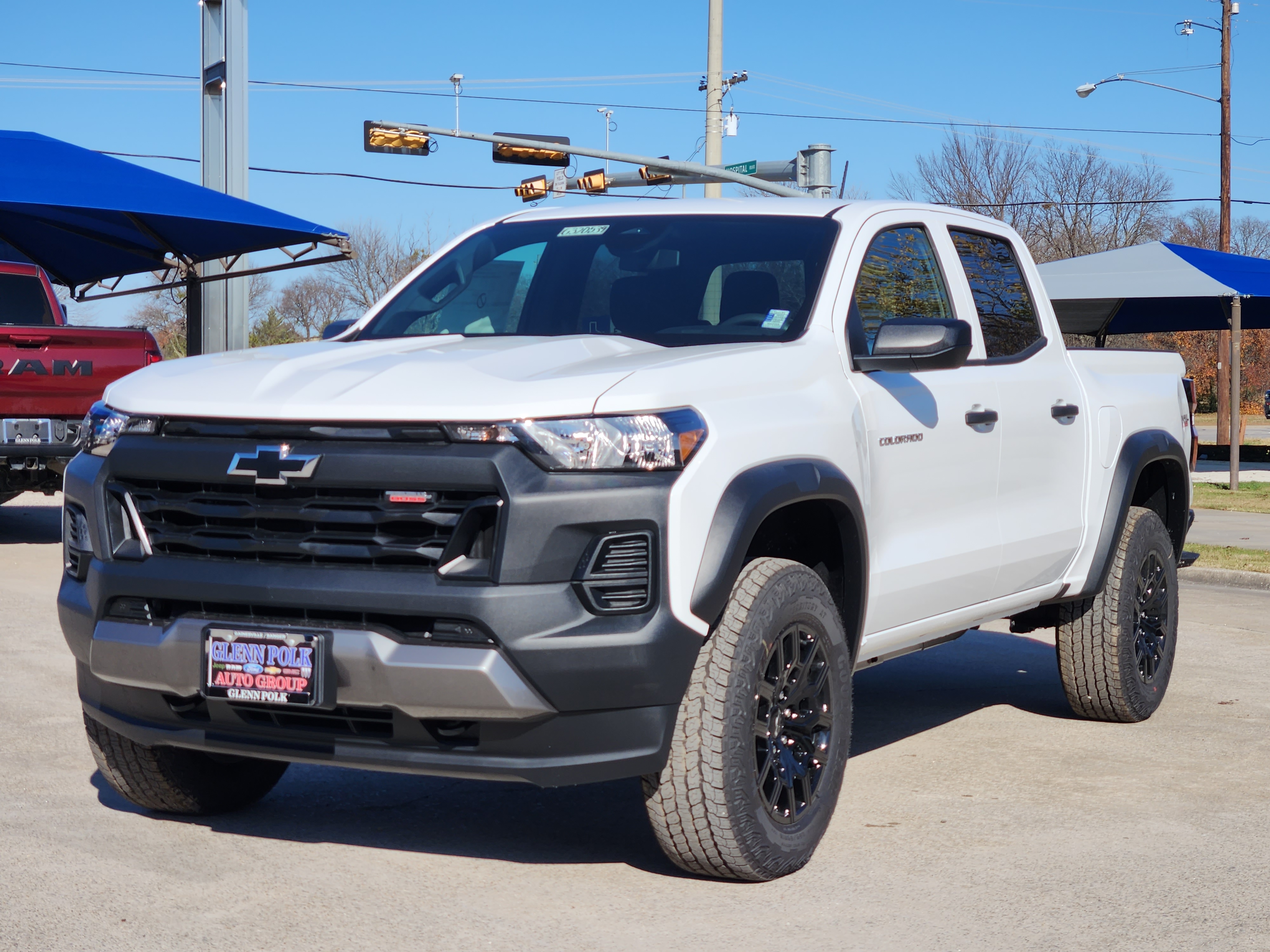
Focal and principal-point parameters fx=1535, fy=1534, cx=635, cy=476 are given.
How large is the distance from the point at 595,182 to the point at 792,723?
27.0 metres

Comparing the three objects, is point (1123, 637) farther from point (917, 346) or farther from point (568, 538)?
point (568, 538)

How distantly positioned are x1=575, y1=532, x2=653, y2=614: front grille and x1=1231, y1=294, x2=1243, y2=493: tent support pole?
18055 mm

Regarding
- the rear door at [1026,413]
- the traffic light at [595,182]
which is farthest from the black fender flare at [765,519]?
the traffic light at [595,182]

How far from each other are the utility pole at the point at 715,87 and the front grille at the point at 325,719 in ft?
73.1

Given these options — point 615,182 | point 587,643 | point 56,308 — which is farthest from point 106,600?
point 615,182

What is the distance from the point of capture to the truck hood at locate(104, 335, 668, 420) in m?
3.69

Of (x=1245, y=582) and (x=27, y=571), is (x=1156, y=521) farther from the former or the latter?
(x=27, y=571)

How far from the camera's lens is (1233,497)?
67.1 feet

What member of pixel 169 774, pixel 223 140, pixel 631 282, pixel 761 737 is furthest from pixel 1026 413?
Answer: pixel 223 140

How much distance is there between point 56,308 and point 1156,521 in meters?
10.6

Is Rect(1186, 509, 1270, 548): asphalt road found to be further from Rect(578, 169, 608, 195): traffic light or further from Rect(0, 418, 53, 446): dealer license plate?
Rect(578, 169, 608, 195): traffic light

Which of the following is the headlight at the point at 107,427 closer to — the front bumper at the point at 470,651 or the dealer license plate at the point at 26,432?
the front bumper at the point at 470,651

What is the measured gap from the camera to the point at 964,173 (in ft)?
176

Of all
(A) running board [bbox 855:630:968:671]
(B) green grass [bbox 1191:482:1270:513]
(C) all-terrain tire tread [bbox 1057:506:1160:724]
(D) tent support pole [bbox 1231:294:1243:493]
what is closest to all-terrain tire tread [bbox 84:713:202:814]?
(A) running board [bbox 855:630:968:671]
